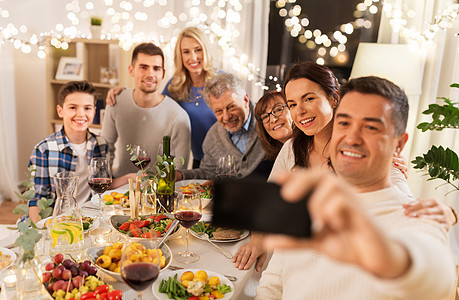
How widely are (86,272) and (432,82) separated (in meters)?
3.05

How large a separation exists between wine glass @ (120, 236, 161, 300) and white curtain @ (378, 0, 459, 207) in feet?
9.20

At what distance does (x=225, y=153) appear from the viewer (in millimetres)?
2529

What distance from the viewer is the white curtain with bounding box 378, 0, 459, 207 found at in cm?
313

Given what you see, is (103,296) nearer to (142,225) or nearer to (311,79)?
(142,225)

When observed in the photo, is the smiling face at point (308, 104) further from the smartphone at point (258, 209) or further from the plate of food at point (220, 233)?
the smartphone at point (258, 209)

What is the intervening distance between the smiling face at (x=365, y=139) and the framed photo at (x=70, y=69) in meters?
3.71

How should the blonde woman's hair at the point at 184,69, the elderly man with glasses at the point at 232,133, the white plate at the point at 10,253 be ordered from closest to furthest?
the white plate at the point at 10,253 → the elderly man with glasses at the point at 232,133 → the blonde woman's hair at the point at 184,69

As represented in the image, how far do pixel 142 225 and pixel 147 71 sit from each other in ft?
4.71

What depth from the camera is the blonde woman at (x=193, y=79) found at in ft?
9.50

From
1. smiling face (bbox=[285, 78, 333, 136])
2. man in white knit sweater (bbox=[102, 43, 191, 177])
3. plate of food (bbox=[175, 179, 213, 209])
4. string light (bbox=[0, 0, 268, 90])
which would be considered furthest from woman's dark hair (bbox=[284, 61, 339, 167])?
string light (bbox=[0, 0, 268, 90])

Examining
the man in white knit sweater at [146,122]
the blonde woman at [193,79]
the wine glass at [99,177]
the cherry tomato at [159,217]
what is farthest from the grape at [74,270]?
the blonde woman at [193,79]

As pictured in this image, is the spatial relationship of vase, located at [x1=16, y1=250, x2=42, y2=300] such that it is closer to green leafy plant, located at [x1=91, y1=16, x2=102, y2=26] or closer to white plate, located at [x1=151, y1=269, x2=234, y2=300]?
white plate, located at [x1=151, y1=269, x2=234, y2=300]

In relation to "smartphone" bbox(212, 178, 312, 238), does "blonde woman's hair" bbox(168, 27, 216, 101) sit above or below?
above

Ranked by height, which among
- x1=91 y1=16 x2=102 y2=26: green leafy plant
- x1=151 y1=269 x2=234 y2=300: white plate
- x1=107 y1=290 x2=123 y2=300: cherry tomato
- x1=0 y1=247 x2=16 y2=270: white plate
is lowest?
x1=151 y1=269 x2=234 y2=300: white plate
